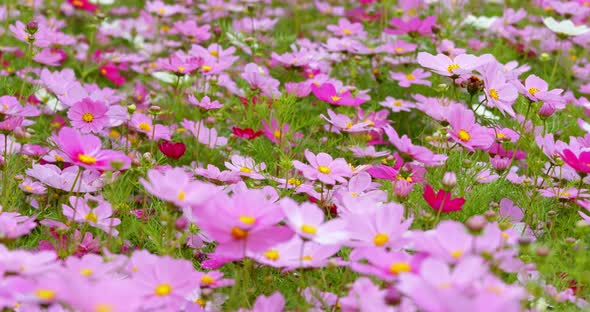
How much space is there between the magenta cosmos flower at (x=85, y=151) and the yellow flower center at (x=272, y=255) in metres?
0.27

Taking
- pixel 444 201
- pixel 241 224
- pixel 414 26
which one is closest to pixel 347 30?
pixel 414 26

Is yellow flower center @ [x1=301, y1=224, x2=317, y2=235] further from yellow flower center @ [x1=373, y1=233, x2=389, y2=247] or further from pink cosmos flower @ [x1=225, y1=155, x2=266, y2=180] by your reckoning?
pink cosmos flower @ [x1=225, y1=155, x2=266, y2=180]

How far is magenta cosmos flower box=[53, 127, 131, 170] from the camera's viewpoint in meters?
1.21

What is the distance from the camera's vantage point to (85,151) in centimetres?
125

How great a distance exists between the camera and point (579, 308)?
1.12m

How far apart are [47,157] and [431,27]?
3.68ft

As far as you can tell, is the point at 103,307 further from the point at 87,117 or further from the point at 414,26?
the point at 414,26

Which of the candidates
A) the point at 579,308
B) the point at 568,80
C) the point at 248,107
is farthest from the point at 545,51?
the point at 579,308

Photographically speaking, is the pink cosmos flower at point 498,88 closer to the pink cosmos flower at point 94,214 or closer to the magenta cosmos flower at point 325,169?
the magenta cosmos flower at point 325,169

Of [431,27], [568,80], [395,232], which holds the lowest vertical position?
[568,80]

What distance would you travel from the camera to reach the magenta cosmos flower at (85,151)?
1.21 m

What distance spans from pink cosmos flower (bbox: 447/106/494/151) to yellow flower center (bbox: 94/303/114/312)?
0.75 metres

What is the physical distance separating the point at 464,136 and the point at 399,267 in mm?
493

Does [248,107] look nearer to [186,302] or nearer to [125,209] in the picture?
[125,209]
